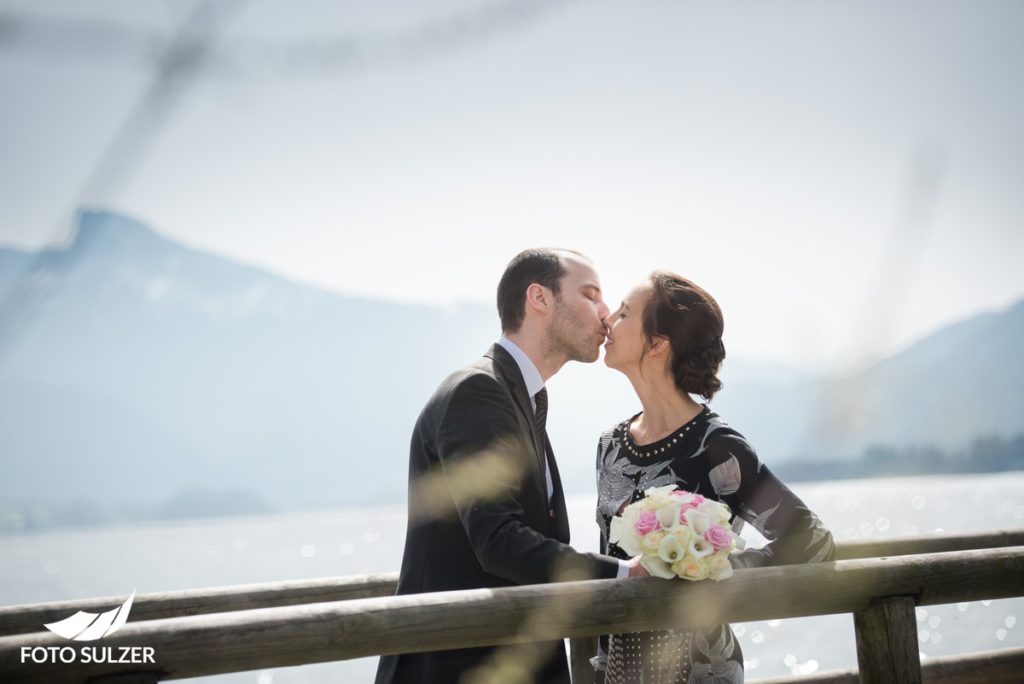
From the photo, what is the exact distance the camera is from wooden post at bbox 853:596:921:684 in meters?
2.76

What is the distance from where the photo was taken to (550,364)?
12.3ft

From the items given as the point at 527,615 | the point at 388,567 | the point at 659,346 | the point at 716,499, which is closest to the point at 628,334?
the point at 659,346

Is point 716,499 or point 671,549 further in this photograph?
point 716,499

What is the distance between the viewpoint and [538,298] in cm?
379

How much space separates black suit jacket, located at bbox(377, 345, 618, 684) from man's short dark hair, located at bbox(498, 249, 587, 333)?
529 mm

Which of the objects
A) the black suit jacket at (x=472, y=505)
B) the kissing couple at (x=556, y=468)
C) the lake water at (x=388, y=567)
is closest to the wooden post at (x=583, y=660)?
the kissing couple at (x=556, y=468)

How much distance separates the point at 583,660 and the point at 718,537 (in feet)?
4.34

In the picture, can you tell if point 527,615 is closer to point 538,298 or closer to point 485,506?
point 485,506

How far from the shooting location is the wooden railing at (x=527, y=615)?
204 centimetres

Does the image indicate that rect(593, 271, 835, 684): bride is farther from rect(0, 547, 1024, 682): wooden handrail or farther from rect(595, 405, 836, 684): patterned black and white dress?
rect(0, 547, 1024, 682): wooden handrail

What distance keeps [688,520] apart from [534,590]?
61cm

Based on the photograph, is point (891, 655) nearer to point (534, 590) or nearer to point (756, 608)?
point (756, 608)

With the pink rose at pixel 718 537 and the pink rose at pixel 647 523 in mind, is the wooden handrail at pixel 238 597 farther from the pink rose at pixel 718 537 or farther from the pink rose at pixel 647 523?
the pink rose at pixel 718 537

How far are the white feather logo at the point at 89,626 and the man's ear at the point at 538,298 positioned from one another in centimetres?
200
